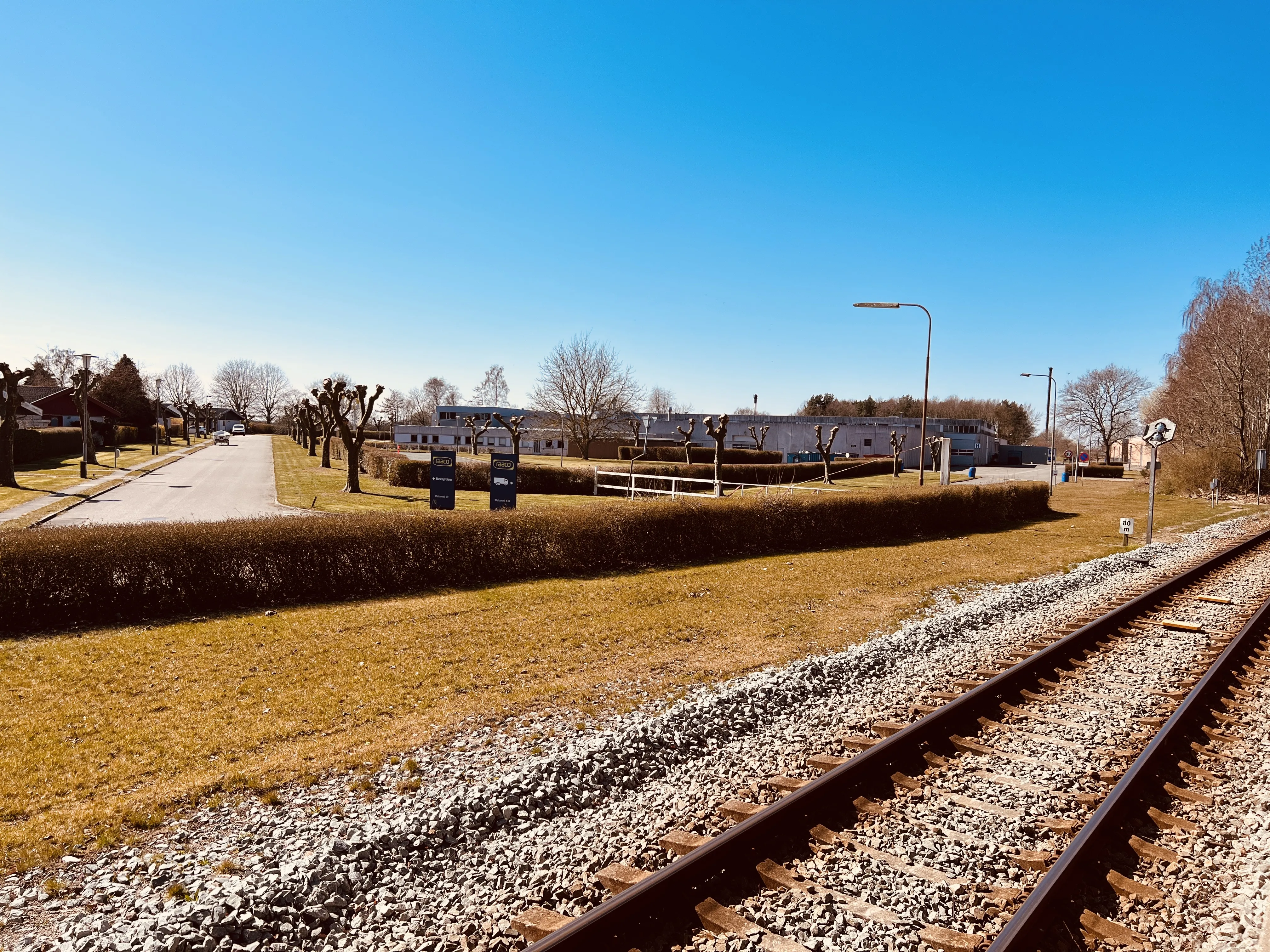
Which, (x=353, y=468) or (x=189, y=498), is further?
(x=353, y=468)

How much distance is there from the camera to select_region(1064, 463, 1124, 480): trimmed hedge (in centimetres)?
6844

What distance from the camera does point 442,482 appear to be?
794 inches

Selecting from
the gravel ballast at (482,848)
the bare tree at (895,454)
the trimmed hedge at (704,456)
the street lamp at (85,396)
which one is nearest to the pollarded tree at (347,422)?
the street lamp at (85,396)

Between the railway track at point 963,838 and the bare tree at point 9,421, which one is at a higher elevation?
the bare tree at point 9,421

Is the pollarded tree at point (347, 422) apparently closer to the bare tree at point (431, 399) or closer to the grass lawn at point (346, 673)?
the grass lawn at point (346, 673)

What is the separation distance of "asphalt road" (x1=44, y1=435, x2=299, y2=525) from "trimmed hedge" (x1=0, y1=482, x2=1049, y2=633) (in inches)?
41.1

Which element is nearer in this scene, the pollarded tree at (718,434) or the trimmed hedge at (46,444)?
the pollarded tree at (718,434)

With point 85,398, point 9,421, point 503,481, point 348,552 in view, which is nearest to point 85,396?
point 85,398

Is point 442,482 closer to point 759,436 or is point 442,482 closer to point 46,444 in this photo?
point 46,444

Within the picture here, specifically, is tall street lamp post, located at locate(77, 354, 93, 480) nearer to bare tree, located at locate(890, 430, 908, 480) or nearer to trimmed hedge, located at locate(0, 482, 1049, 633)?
trimmed hedge, located at locate(0, 482, 1049, 633)

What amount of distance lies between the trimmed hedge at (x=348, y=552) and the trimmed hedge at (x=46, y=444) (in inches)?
1246

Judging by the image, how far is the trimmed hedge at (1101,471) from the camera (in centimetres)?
6844

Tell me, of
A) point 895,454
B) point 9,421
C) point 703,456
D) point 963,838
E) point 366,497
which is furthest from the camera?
point 703,456

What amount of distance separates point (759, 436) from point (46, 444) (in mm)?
57952
